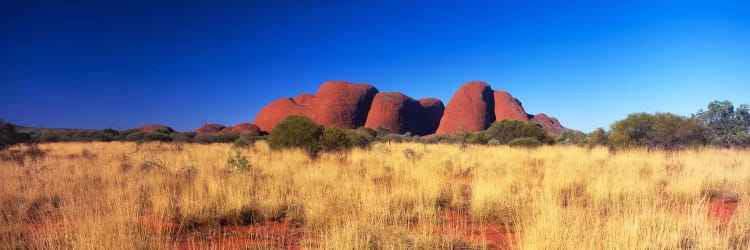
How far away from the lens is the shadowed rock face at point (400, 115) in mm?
53750

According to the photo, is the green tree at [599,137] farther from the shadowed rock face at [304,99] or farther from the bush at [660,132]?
the shadowed rock face at [304,99]

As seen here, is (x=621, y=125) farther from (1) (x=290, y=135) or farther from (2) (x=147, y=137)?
(2) (x=147, y=137)

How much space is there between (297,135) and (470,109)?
4880 cm

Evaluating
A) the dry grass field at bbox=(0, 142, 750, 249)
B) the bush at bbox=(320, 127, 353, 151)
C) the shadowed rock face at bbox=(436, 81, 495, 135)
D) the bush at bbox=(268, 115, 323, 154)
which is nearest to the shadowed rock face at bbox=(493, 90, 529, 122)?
the shadowed rock face at bbox=(436, 81, 495, 135)

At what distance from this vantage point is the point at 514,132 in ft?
74.8

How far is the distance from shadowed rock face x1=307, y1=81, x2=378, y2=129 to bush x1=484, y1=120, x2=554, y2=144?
1267 inches

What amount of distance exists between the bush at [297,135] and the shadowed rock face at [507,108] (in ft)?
164

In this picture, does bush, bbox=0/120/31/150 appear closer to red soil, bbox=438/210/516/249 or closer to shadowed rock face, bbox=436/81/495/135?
red soil, bbox=438/210/516/249

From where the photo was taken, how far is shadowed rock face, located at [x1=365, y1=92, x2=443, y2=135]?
5375cm

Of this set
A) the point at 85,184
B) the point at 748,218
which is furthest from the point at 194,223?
the point at 748,218

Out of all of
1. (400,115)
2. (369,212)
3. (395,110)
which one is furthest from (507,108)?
(369,212)

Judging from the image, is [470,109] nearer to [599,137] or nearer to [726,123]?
[599,137]

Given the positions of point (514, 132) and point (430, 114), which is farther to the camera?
point (430, 114)

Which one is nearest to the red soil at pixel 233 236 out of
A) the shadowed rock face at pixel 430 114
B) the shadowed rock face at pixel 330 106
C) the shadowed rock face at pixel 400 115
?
the shadowed rock face at pixel 400 115
